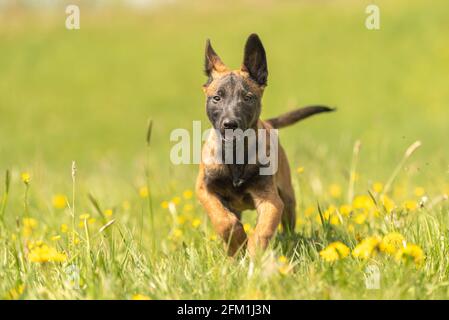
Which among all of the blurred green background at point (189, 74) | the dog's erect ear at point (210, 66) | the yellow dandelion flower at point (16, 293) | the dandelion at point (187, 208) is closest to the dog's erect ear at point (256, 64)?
the dog's erect ear at point (210, 66)

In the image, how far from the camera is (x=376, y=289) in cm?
309

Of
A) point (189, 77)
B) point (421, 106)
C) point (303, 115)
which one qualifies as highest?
point (189, 77)

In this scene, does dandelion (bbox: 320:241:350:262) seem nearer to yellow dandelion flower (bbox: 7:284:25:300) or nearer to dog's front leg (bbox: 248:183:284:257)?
dog's front leg (bbox: 248:183:284:257)

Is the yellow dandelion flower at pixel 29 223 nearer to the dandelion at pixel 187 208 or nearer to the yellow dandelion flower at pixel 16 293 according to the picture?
the yellow dandelion flower at pixel 16 293

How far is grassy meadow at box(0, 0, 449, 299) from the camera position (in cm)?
332

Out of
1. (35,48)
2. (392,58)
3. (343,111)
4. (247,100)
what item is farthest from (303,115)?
(35,48)

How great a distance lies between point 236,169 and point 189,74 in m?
19.3

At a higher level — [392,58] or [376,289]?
[392,58]

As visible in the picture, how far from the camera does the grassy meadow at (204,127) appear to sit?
131 inches

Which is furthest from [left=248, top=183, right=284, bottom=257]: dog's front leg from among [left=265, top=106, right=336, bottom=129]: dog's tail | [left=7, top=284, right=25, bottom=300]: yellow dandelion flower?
[left=7, top=284, right=25, bottom=300]: yellow dandelion flower

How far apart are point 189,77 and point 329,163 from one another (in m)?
15.5

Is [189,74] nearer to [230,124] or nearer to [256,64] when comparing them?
[256,64]
